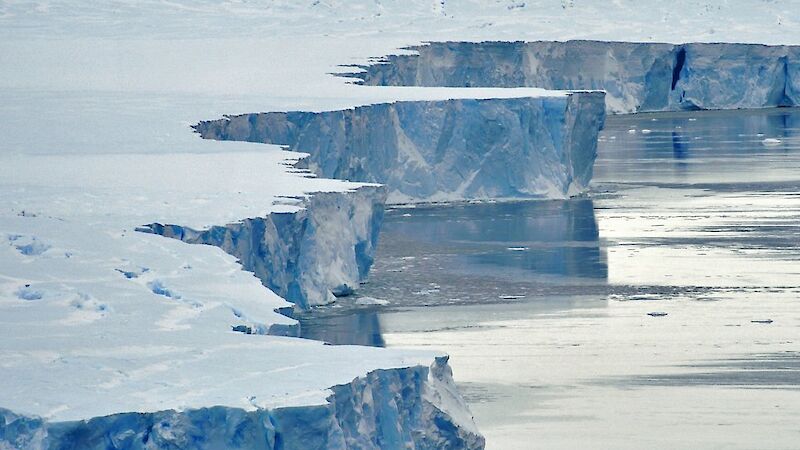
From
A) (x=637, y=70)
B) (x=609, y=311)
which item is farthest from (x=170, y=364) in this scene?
(x=637, y=70)

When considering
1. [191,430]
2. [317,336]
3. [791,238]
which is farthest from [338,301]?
[191,430]

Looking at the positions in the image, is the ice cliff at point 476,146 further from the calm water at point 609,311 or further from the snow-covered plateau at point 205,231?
the calm water at point 609,311

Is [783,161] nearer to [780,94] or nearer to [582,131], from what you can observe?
[582,131]

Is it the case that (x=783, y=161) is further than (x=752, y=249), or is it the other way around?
(x=783, y=161)

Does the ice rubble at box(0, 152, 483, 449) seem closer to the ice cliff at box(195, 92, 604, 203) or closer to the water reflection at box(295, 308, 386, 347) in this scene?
the water reflection at box(295, 308, 386, 347)

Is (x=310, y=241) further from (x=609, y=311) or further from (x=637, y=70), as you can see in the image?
(x=637, y=70)

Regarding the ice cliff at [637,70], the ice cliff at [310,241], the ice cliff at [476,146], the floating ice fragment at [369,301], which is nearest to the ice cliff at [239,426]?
the ice cliff at [310,241]

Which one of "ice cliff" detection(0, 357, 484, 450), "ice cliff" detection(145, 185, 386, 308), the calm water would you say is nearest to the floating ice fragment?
the calm water
